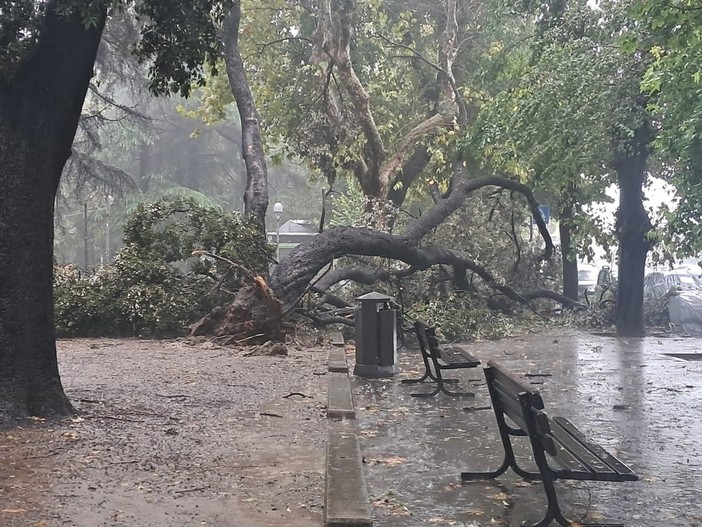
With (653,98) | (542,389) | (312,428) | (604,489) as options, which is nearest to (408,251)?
(653,98)

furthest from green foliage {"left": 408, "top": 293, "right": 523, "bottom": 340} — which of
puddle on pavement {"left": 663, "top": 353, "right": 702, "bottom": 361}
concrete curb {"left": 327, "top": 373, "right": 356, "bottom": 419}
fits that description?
concrete curb {"left": 327, "top": 373, "right": 356, "bottom": 419}

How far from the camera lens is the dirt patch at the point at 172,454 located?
5.27 meters

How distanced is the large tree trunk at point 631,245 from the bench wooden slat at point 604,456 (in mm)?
16542

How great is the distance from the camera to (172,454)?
689 centimetres

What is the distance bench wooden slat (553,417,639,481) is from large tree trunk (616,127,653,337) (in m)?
16.5

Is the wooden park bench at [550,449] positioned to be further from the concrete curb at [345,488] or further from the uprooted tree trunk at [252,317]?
the uprooted tree trunk at [252,317]

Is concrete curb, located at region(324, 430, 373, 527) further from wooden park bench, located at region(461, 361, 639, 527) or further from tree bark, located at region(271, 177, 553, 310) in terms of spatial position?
tree bark, located at region(271, 177, 553, 310)

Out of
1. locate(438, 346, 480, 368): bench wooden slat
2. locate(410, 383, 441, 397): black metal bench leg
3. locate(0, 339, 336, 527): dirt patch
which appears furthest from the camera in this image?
locate(410, 383, 441, 397): black metal bench leg

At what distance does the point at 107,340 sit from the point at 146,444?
402 inches

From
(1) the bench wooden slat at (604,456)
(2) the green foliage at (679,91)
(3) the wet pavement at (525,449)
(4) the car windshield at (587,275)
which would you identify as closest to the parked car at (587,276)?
(4) the car windshield at (587,275)

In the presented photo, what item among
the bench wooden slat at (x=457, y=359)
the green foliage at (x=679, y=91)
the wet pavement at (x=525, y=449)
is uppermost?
the green foliage at (x=679, y=91)

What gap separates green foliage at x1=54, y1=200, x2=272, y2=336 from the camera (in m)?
17.6

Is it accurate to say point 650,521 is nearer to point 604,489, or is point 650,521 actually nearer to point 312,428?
point 604,489

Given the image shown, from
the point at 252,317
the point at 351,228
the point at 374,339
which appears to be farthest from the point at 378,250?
the point at 374,339
